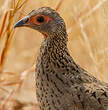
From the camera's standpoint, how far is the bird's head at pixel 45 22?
11.0 ft

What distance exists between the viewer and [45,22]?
3.40 meters

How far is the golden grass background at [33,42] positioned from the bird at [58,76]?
262 millimetres

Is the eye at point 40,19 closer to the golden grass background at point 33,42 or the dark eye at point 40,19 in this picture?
the dark eye at point 40,19

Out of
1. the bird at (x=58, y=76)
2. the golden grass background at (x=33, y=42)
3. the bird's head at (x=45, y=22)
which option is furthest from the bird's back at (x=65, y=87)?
the golden grass background at (x=33, y=42)

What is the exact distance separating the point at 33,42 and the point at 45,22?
3.80 m

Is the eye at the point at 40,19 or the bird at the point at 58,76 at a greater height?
the eye at the point at 40,19

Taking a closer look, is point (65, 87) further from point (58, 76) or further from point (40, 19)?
point (40, 19)

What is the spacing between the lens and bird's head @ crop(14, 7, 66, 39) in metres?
3.34

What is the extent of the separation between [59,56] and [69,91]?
30cm

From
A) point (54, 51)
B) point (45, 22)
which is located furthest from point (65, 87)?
point (45, 22)

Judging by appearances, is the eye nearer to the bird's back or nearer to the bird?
the bird

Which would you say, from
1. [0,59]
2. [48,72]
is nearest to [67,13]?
[0,59]

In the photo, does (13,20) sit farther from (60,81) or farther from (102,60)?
(102,60)

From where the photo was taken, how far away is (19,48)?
704cm
